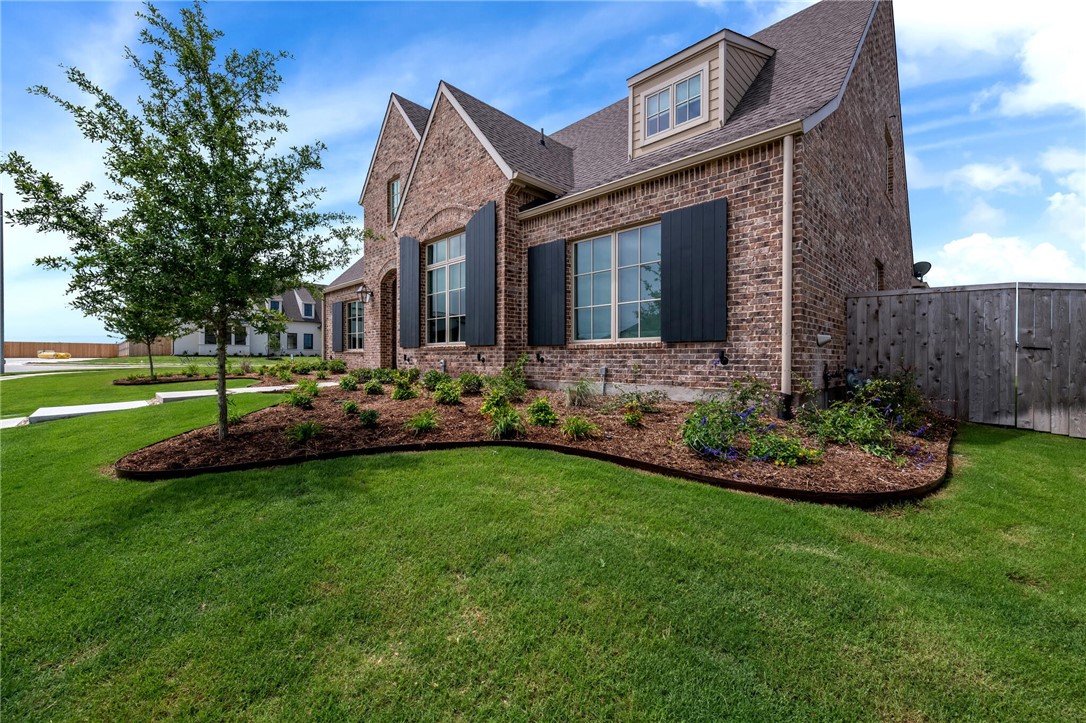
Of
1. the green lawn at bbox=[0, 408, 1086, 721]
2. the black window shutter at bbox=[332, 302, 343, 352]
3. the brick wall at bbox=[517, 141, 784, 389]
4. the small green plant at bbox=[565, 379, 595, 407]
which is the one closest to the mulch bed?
the black window shutter at bbox=[332, 302, 343, 352]

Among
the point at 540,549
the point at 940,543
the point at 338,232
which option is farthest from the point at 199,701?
the point at 338,232

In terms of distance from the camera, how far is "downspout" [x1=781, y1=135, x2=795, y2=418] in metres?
5.70

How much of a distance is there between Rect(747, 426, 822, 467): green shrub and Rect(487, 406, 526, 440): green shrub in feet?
8.49

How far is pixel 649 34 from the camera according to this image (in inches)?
324

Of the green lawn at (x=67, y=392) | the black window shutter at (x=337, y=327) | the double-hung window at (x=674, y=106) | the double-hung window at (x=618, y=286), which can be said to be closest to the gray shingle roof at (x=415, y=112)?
the black window shutter at (x=337, y=327)

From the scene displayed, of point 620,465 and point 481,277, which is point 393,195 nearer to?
point 481,277

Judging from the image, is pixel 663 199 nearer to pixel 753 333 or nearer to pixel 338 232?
pixel 753 333

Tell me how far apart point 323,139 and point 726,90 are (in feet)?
22.8

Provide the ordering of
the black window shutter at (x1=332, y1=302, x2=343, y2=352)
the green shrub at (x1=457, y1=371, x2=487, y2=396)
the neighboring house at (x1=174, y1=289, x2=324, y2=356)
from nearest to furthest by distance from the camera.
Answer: the green shrub at (x1=457, y1=371, x2=487, y2=396), the black window shutter at (x1=332, y1=302, x2=343, y2=352), the neighboring house at (x1=174, y1=289, x2=324, y2=356)

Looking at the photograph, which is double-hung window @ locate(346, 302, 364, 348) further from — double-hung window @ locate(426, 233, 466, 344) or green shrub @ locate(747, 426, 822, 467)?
green shrub @ locate(747, 426, 822, 467)

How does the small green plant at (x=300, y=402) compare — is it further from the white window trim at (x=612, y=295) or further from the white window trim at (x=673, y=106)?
the white window trim at (x=673, y=106)

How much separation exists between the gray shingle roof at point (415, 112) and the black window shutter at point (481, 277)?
638 cm

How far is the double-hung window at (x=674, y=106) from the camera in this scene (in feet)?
26.6

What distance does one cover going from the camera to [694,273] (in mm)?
6523
